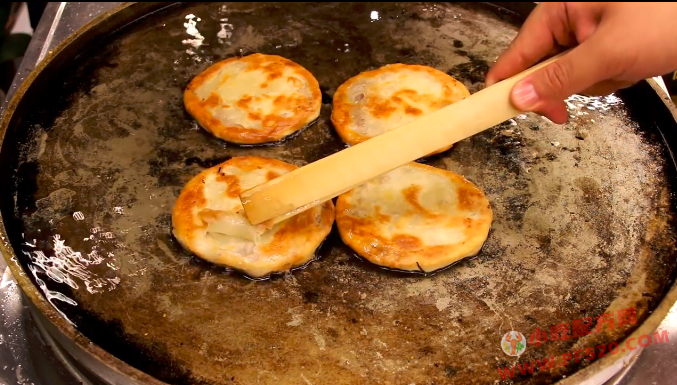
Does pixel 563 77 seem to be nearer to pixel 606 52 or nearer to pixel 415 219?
pixel 606 52

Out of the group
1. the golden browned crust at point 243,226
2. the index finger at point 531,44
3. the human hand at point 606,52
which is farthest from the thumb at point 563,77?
the golden browned crust at point 243,226

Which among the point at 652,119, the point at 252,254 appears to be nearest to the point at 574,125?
the point at 652,119

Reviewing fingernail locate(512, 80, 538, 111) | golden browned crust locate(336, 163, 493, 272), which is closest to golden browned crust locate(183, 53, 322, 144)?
golden browned crust locate(336, 163, 493, 272)

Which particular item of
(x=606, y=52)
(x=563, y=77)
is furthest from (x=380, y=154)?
(x=606, y=52)

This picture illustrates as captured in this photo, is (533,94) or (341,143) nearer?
(533,94)

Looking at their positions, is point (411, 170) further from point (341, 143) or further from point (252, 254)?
point (252, 254)
